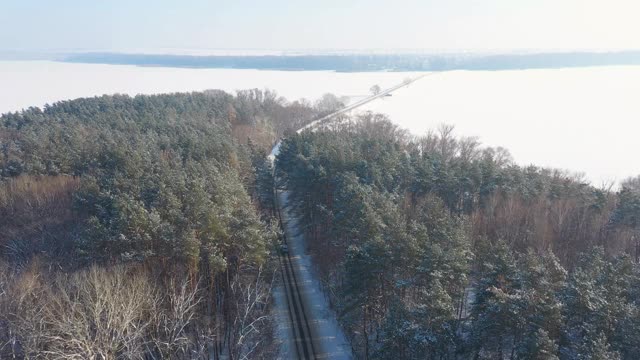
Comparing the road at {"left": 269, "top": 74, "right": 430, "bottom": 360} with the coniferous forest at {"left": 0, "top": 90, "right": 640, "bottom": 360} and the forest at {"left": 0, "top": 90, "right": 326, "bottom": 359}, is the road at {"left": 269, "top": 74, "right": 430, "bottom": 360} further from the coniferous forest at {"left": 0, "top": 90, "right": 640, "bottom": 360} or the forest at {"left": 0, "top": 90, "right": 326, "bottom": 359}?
the forest at {"left": 0, "top": 90, "right": 326, "bottom": 359}

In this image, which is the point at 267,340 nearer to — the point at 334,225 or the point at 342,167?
the point at 334,225

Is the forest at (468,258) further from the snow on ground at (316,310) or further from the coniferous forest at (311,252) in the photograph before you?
the snow on ground at (316,310)

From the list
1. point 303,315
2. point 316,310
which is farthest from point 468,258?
point 303,315

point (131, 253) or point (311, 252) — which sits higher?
point (131, 253)

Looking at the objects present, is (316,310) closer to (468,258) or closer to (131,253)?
(468,258)

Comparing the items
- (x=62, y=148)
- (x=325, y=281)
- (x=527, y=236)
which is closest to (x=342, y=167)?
(x=325, y=281)
